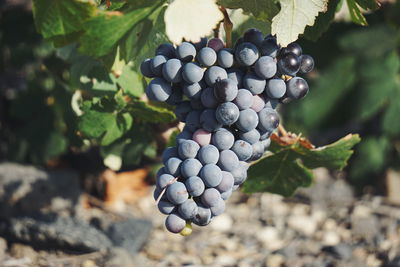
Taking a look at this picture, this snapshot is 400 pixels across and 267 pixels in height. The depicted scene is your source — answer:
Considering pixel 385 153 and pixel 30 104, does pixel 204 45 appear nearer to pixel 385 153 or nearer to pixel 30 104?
pixel 30 104

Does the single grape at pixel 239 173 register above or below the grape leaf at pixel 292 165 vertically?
below

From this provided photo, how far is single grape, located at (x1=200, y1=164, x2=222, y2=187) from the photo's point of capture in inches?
44.3

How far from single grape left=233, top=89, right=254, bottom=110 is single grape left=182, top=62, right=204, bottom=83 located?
0.26 ft

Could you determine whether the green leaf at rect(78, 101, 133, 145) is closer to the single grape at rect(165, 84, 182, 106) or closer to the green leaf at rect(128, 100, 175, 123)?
the green leaf at rect(128, 100, 175, 123)

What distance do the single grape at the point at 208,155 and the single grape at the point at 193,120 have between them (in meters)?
0.06

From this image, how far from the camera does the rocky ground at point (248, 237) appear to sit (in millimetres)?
2043

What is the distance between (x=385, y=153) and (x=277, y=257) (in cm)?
97

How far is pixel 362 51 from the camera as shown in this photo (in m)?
2.76

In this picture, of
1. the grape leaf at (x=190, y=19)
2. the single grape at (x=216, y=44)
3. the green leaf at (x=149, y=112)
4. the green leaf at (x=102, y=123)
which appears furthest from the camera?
the green leaf at (x=102, y=123)

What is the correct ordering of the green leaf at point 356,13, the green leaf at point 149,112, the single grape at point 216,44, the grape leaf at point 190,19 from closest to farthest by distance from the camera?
the grape leaf at point 190,19 → the single grape at point 216,44 → the green leaf at point 356,13 → the green leaf at point 149,112

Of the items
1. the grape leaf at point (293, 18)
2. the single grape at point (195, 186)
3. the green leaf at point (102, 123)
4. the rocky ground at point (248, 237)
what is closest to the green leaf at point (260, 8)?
the grape leaf at point (293, 18)

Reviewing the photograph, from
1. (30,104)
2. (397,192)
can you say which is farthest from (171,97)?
(397,192)

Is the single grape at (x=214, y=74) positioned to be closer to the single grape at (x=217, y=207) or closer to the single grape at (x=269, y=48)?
the single grape at (x=269, y=48)

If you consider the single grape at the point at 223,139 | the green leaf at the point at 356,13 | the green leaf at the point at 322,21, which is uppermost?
the green leaf at the point at 356,13
